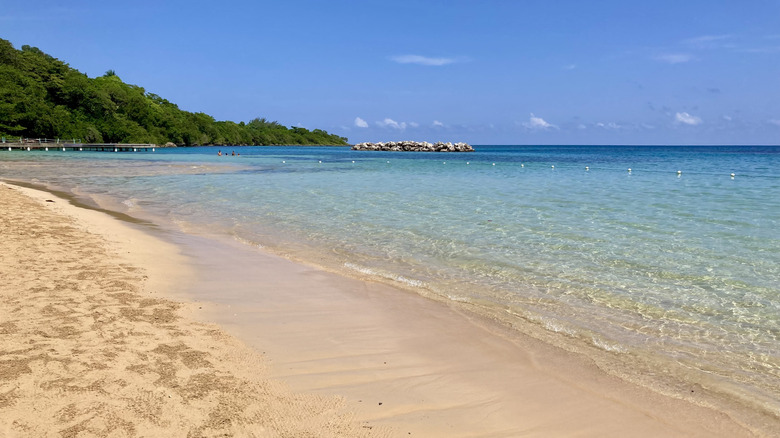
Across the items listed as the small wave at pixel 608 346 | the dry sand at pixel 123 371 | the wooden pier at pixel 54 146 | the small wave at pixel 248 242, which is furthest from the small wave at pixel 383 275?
the wooden pier at pixel 54 146

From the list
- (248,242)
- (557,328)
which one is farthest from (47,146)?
(557,328)

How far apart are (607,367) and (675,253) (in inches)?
231

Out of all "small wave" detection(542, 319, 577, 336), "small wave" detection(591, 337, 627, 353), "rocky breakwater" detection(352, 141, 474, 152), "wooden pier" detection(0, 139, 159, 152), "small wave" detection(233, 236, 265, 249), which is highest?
"rocky breakwater" detection(352, 141, 474, 152)

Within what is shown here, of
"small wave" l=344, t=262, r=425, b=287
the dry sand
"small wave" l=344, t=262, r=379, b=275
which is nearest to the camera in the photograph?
the dry sand

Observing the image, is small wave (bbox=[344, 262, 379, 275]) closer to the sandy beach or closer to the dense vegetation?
the sandy beach

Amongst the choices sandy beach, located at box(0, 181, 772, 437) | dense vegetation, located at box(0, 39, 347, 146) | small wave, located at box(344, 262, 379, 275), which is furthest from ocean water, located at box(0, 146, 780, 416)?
dense vegetation, located at box(0, 39, 347, 146)

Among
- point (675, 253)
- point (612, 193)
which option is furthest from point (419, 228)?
point (612, 193)

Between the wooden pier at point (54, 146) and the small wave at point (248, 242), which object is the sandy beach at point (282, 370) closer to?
the small wave at point (248, 242)

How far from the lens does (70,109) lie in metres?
100

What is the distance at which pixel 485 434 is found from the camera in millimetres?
3217

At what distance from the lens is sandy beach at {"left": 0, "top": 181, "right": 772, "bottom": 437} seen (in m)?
3.25

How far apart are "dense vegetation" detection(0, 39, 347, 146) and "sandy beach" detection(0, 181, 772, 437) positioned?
91756 mm

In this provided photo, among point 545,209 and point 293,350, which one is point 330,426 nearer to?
point 293,350

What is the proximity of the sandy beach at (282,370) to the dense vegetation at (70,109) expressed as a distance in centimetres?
9176
